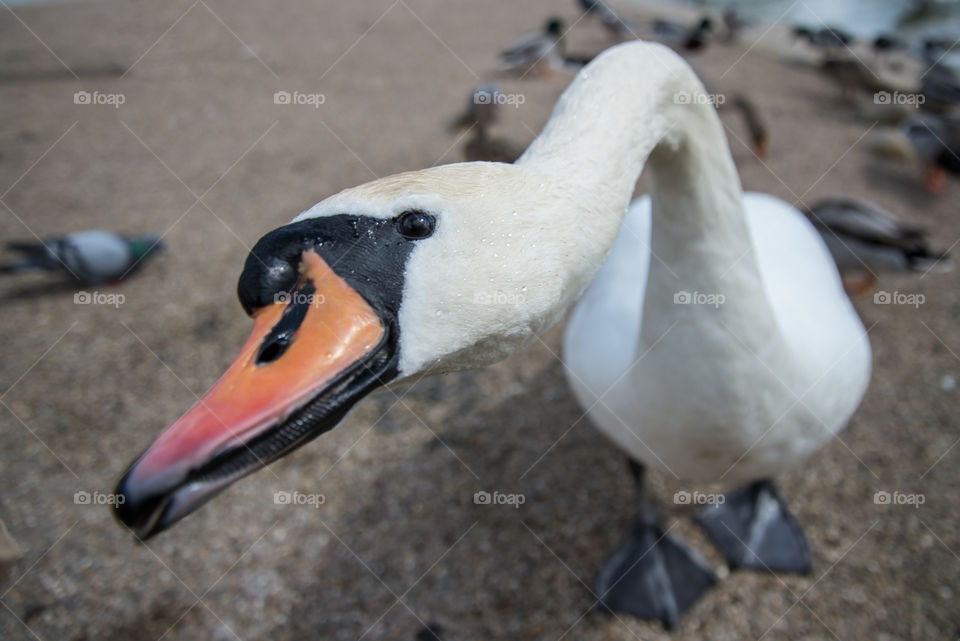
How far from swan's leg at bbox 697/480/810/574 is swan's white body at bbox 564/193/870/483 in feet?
1.82

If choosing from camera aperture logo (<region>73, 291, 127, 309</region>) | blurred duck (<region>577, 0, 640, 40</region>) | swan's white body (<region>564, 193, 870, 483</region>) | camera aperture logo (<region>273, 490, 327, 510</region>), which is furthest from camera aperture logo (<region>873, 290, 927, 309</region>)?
blurred duck (<region>577, 0, 640, 40</region>)

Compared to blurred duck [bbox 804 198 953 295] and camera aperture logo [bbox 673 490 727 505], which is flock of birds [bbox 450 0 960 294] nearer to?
blurred duck [bbox 804 198 953 295]

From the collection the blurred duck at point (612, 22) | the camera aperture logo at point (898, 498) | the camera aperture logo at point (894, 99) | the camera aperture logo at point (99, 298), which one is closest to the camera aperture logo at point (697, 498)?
the camera aperture logo at point (898, 498)

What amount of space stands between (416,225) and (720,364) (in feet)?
3.45

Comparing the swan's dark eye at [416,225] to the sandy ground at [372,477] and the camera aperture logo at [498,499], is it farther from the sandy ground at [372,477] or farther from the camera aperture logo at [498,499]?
the camera aperture logo at [498,499]

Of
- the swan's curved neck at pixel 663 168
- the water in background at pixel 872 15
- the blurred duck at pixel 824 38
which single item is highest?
the swan's curved neck at pixel 663 168

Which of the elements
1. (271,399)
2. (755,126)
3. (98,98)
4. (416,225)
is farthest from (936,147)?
(98,98)

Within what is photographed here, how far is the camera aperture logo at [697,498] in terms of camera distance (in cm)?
280

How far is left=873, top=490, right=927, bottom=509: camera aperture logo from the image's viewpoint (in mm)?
2691

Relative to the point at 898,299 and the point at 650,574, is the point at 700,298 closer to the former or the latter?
the point at 650,574

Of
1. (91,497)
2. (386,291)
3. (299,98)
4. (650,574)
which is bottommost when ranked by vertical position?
(650,574)

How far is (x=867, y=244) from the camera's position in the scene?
3867 mm

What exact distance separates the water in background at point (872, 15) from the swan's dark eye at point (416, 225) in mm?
13602

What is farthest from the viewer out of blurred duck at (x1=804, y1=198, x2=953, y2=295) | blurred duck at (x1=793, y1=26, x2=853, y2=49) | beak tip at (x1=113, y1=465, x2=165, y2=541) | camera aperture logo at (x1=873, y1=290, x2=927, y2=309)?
blurred duck at (x1=793, y1=26, x2=853, y2=49)
